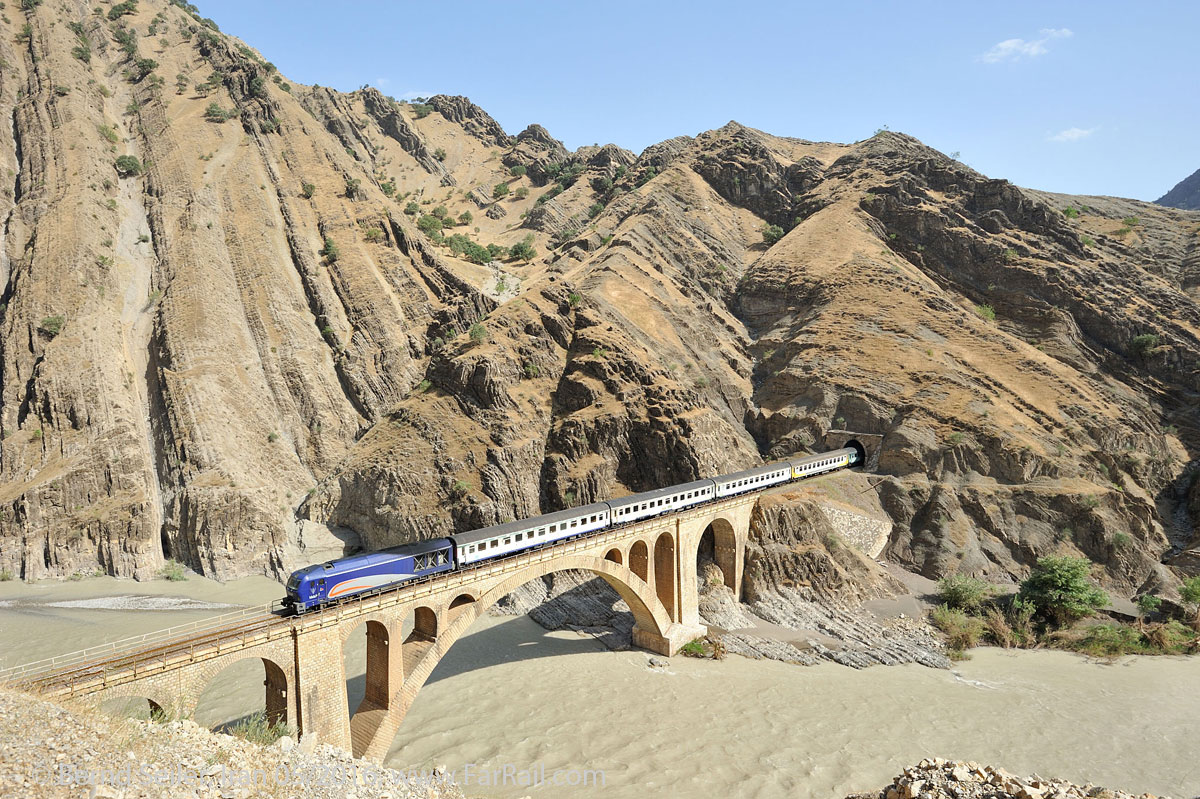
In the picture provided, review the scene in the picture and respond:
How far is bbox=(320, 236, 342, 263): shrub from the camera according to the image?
59.2m

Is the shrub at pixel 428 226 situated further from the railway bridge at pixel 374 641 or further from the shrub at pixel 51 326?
the railway bridge at pixel 374 641

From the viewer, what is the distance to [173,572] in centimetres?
3816

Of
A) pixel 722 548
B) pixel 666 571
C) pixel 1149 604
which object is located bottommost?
pixel 1149 604

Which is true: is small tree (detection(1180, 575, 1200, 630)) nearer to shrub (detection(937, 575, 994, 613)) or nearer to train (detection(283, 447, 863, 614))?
shrub (detection(937, 575, 994, 613))

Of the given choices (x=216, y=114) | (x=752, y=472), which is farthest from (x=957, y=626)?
(x=216, y=114)

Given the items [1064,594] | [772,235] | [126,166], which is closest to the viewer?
[1064,594]

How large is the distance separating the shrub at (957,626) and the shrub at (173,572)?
45.9m

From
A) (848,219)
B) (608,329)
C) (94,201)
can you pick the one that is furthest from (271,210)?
(848,219)

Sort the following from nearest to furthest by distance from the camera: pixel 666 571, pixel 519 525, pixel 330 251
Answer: pixel 519 525 < pixel 666 571 < pixel 330 251

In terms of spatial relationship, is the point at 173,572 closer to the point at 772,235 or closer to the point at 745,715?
the point at 745,715

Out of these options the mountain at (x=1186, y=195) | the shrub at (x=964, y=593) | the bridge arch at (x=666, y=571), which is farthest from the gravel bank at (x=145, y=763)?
the mountain at (x=1186, y=195)

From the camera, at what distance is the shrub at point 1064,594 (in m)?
32.1

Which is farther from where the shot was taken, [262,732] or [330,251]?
[330,251]

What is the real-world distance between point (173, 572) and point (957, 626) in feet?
155
